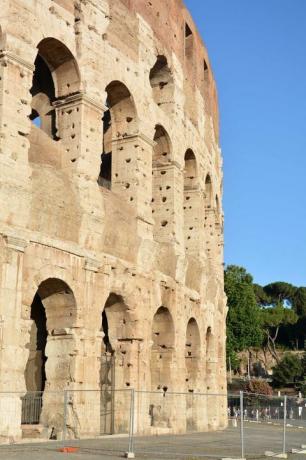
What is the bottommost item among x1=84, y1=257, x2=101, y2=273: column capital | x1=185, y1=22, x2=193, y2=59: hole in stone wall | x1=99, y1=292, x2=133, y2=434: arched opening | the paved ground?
the paved ground

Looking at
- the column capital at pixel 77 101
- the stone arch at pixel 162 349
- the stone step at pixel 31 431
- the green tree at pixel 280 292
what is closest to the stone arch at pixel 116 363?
the stone arch at pixel 162 349

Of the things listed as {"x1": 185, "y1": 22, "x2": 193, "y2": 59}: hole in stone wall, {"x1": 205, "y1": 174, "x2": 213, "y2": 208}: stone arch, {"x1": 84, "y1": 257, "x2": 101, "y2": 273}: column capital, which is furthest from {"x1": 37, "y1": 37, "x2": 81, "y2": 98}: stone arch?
{"x1": 205, "y1": 174, "x2": 213, "y2": 208}: stone arch

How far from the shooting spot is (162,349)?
64.7 ft

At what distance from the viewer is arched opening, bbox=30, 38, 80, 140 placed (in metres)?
15.9

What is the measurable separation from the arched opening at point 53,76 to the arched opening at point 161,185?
388 cm

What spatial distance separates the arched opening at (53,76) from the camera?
1594cm

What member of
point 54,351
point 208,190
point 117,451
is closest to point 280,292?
point 208,190

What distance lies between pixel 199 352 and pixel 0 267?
1090 centimetres

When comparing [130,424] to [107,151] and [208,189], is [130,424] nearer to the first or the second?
[107,151]

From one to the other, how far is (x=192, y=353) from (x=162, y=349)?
111 inches

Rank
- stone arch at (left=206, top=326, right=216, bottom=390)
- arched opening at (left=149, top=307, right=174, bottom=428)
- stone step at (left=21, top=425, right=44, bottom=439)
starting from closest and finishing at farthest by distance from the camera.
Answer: stone step at (left=21, top=425, right=44, bottom=439) → arched opening at (left=149, top=307, right=174, bottom=428) → stone arch at (left=206, top=326, right=216, bottom=390)

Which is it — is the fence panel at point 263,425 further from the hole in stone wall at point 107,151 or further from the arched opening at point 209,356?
the hole in stone wall at point 107,151

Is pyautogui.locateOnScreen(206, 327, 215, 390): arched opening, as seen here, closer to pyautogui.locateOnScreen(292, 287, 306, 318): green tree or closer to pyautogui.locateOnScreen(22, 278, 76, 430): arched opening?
pyautogui.locateOnScreen(22, 278, 76, 430): arched opening

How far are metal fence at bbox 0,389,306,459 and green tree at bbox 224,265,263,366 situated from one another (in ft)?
70.3
